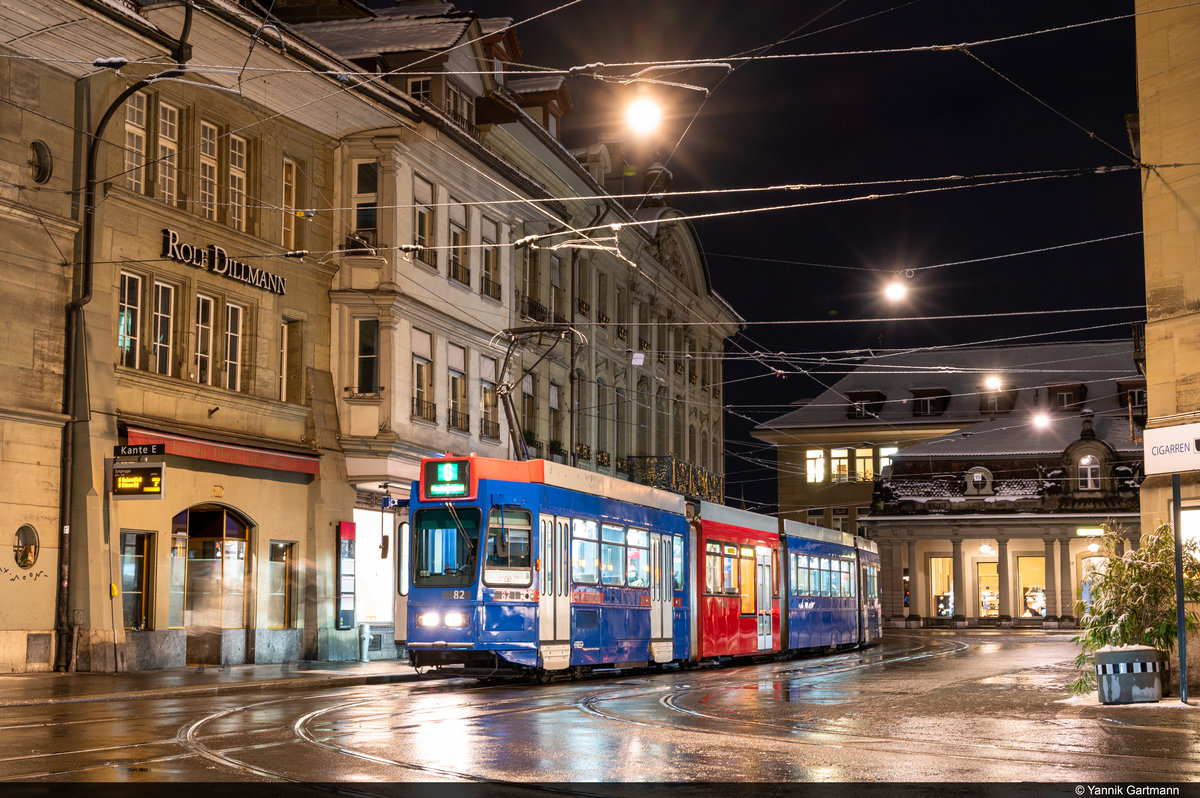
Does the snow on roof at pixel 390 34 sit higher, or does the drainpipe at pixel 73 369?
the snow on roof at pixel 390 34

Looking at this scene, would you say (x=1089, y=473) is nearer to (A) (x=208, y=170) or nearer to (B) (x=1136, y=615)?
(A) (x=208, y=170)

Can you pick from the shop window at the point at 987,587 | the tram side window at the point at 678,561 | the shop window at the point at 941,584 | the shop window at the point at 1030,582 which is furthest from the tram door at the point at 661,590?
the shop window at the point at 987,587

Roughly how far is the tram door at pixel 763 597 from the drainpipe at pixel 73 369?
15140 mm

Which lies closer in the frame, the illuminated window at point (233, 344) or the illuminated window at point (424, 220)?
the illuminated window at point (233, 344)

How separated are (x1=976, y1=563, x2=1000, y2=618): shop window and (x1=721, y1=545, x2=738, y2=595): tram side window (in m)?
46.6

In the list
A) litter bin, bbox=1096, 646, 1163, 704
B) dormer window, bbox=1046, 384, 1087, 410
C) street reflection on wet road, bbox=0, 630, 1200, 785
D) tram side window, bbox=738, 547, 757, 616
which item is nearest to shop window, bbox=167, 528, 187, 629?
street reflection on wet road, bbox=0, 630, 1200, 785

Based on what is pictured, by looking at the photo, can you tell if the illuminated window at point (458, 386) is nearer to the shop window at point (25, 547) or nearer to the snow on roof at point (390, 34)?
the snow on roof at point (390, 34)

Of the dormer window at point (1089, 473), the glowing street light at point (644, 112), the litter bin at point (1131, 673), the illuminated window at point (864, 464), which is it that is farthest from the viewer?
the illuminated window at point (864, 464)

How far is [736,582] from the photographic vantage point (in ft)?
102

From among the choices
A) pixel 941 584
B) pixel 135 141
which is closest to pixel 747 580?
pixel 135 141

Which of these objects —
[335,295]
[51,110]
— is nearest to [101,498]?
[51,110]

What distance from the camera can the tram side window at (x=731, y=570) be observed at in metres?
30.4

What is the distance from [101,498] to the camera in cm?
2428

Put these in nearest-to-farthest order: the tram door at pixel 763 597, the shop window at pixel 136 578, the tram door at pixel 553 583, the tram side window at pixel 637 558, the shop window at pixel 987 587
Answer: the tram door at pixel 553 583 → the shop window at pixel 136 578 → the tram side window at pixel 637 558 → the tram door at pixel 763 597 → the shop window at pixel 987 587
